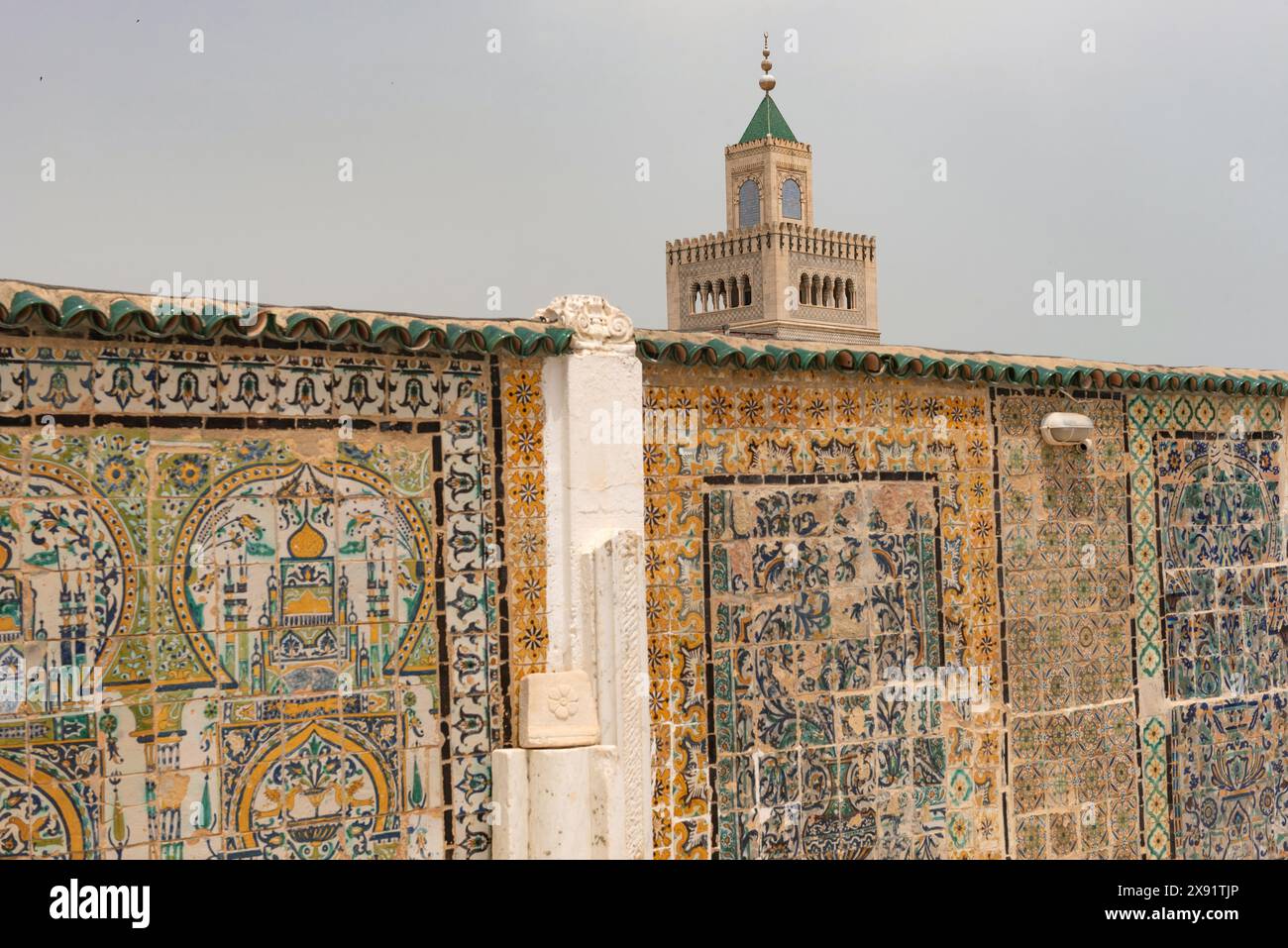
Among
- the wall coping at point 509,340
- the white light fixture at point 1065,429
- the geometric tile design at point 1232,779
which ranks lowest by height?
the geometric tile design at point 1232,779

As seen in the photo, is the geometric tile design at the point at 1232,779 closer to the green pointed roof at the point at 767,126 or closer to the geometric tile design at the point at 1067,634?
the geometric tile design at the point at 1067,634

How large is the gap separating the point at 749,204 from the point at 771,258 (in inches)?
97.9

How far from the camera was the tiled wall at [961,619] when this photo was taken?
5727mm

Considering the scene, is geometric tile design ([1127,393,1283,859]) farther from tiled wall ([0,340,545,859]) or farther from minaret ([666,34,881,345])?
minaret ([666,34,881,345])

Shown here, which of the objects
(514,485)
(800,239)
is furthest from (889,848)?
(800,239)

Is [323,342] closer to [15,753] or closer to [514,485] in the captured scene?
[514,485]

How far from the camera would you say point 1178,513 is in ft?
23.5

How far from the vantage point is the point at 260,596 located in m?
4.75

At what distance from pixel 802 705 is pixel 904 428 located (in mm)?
1181

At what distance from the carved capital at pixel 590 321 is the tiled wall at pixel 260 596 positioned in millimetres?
245

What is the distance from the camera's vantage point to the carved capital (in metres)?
5.38

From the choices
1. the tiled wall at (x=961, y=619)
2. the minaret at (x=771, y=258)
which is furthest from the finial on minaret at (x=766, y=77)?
the tiled wall at (x=961, y=619)

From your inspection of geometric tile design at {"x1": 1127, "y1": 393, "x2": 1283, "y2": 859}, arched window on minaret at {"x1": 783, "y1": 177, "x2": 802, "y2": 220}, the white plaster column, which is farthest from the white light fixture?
arched window on minaret at {"x1": 783, "y1": 177, "x2": 802, "y2": 220}

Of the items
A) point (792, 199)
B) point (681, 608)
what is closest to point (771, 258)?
point (792, 199)
